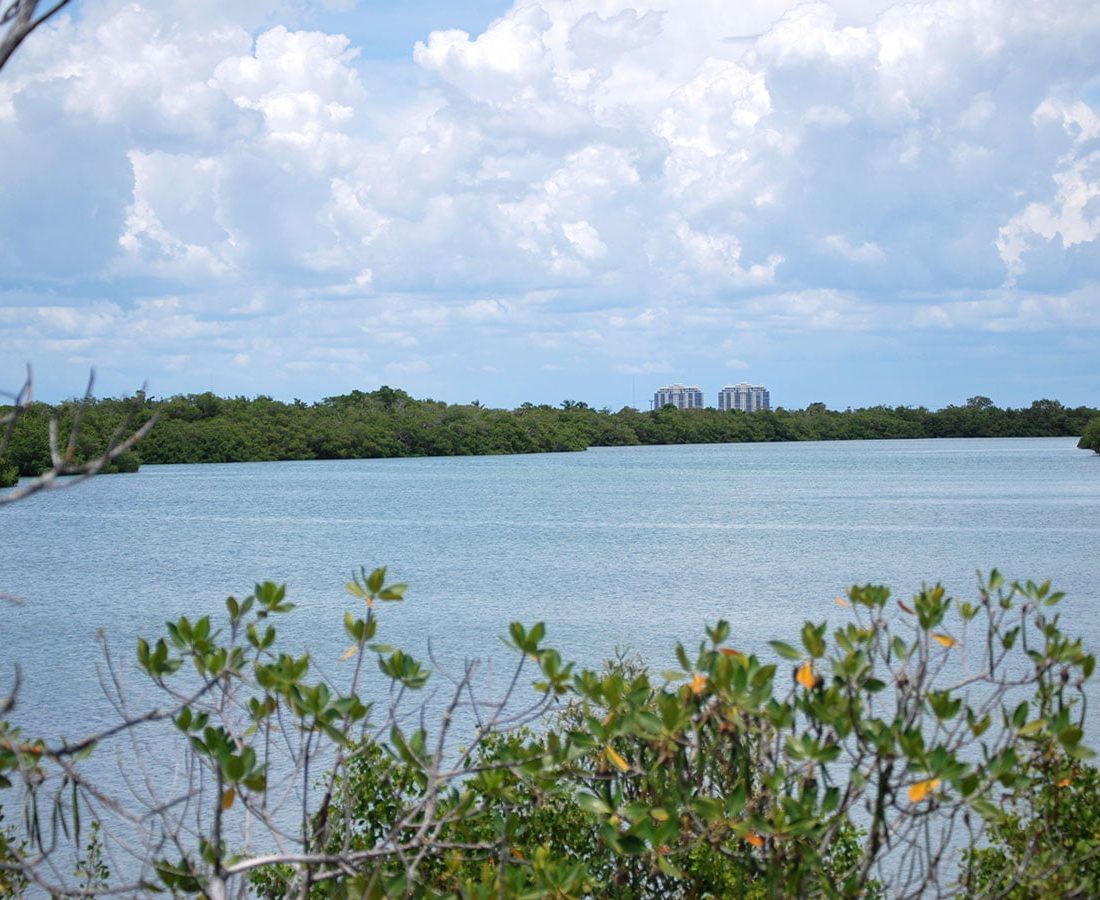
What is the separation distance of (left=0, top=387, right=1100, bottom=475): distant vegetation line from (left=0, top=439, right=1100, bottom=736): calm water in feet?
41.3

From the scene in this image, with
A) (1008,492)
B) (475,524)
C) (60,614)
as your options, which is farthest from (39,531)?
(1008,492)

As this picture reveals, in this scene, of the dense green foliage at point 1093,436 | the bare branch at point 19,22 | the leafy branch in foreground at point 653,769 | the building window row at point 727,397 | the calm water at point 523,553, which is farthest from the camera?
the building window row at point 727,397

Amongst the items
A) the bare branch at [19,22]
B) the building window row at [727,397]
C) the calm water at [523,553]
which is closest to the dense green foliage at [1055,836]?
the bare branch at [19,22]

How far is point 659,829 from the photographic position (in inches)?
102

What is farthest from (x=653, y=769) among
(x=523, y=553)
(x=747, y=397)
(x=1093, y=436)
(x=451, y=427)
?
(x=747, y=397)

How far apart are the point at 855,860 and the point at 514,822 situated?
1.88 metres

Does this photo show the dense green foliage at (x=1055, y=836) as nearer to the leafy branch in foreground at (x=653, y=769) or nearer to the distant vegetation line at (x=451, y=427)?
the leafy branch in foreground at (x=653, y=769)

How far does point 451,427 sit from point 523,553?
158 ft

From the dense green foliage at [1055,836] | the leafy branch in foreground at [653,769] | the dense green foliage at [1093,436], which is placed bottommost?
the dense green foliage at [1055,836]

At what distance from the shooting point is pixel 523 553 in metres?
21.4

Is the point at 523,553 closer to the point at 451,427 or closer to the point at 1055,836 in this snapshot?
the point at 1055,836

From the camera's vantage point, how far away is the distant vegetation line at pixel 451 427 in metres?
60.8

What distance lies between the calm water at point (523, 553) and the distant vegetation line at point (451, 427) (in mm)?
12582

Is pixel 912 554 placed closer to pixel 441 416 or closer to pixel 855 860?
pixel 855 860
